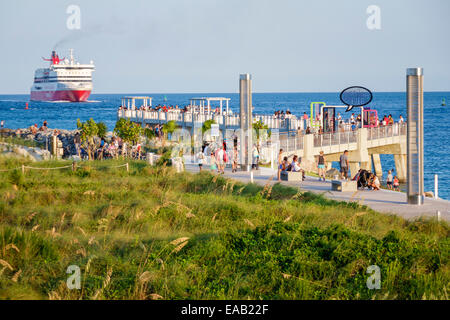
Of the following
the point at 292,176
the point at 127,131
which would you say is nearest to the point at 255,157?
the point at 292,176

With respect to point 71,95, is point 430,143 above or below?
below

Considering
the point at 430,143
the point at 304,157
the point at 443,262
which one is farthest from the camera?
the point at 430,143

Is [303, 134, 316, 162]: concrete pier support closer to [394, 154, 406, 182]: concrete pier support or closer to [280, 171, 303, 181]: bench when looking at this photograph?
[280, 171, 303, 181]: bench

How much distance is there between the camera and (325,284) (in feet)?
27.7

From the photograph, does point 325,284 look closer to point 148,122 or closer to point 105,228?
point 105,228

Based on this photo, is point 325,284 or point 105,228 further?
point 105,228

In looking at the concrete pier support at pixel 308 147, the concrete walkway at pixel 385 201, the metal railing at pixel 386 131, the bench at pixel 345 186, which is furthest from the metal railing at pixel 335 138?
the bench at pixel 345 186

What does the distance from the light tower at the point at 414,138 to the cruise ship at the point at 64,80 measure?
408 feet

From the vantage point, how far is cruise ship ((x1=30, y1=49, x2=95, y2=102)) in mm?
133375

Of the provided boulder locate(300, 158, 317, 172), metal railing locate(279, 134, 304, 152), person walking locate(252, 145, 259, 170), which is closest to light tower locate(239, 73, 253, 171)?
person walking locate(252, 145, 259, 170)

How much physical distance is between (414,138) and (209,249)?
28.7 feet
